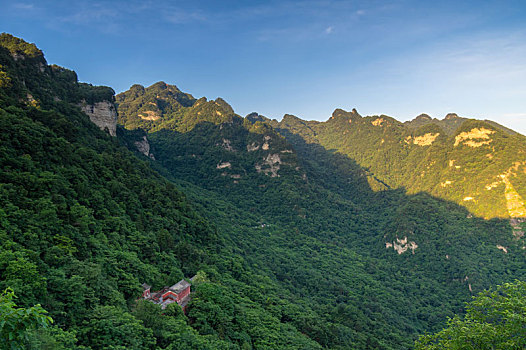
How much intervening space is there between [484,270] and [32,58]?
104794mm

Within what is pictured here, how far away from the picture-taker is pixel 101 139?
46.4 metres

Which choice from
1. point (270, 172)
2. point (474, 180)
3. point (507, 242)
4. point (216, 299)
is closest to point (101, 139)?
point (216, 299)

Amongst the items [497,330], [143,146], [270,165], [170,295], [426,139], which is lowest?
[170,295]

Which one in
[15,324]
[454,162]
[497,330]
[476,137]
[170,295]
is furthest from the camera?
[454,162]

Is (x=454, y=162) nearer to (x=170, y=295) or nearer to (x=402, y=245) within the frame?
(x=402, y=245)

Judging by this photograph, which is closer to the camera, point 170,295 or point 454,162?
point 170,295

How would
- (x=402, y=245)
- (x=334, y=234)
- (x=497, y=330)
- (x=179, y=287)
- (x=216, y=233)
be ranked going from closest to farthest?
(x=497, y=330)
(x=179, y=287)
(x=216, y=233)
(x=402, y=245)
(x=334, y=234)

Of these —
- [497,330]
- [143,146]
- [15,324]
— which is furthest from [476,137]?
[15,324]

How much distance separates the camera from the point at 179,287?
25.9 meters

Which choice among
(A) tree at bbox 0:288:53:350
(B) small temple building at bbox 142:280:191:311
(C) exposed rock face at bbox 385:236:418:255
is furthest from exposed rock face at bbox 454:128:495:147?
(A) tree at bbox 0:288:53:350

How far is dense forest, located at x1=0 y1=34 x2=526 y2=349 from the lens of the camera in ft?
62.0

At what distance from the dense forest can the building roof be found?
1262mm

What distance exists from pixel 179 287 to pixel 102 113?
48.6m

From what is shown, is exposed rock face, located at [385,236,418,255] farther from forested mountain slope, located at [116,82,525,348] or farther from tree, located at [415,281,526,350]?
tree, located at [415,281,526,350]
